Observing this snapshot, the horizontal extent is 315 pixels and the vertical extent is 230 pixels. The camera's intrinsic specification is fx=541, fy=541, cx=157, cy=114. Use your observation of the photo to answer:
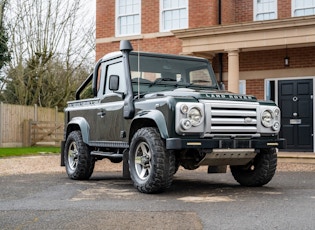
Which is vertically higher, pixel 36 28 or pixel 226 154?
pixel 36 28

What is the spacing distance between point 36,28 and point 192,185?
19134mm

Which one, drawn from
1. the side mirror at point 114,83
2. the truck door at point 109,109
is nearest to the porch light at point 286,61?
the truck door at point 109,109

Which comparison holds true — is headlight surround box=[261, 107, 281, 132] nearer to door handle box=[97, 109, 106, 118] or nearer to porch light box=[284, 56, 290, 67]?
door handle box=[97, 109, 106, 118]

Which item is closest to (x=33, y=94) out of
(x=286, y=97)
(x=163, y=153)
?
(x=286, y=97)

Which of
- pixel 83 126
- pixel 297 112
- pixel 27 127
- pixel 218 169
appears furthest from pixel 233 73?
pixel 27 127

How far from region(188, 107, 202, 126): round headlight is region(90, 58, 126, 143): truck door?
1.62 metres

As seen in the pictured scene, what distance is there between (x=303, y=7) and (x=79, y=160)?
922 cm

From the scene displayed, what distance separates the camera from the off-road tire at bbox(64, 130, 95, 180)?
10094 mm

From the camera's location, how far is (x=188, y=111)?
25.0 ft

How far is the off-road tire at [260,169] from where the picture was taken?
8719 millimetres

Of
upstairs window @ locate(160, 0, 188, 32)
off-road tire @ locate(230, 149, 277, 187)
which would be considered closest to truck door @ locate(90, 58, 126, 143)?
off-road tire @ locate(230, 149, 277, 187)

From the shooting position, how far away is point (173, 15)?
1756 cm

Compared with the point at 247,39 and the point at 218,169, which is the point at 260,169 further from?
the point at 247,39

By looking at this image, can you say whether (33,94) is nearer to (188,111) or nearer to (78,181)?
(78,181)
